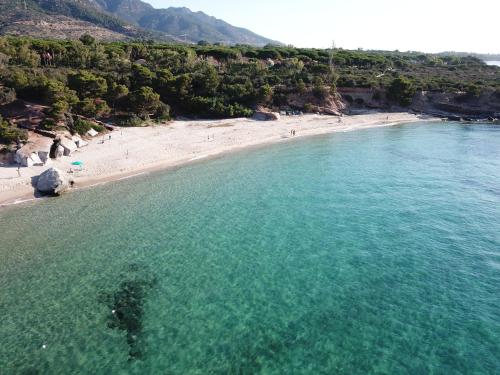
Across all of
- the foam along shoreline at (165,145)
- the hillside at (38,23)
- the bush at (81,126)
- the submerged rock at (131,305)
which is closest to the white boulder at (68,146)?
the foam along shoreline at (165,145)

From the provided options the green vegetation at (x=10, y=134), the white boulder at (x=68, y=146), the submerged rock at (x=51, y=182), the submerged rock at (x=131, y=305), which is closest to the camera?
the submerged rock at (x=131, y=305)

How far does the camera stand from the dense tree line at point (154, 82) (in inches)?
1762

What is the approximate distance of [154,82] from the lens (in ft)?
184

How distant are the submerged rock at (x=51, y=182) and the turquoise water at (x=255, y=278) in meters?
1.31

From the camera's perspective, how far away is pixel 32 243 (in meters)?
22.8

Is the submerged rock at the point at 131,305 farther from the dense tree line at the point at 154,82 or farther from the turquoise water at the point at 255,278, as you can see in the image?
the dense tree line at the point at 154,82

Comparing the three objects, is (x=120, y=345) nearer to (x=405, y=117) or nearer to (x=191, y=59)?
(x=191, y=59)

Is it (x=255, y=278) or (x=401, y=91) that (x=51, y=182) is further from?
(x=401, y=91)

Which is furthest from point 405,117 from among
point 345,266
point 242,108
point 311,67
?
point 345,266

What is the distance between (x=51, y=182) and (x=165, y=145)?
15.6m

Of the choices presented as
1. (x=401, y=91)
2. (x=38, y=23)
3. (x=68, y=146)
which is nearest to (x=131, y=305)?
(x=68, y=146)

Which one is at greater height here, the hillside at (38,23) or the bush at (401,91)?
the hillside at (38,23)

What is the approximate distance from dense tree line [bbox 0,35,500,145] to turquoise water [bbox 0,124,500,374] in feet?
66.1

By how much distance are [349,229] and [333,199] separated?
5.79 metres
